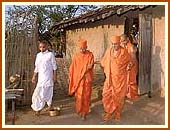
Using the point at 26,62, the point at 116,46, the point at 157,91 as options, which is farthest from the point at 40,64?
the point at 157,91

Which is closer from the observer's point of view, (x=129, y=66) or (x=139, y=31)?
(x=129, y=66)

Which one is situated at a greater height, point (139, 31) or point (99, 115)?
point (139, 31)

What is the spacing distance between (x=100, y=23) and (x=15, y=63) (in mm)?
1741

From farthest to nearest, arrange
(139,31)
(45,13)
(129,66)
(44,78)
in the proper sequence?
(45,13), (139,31), (44,78), (129,66)

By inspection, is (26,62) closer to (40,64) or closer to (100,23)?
(40,64)

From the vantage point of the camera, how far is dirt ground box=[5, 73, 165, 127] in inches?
275

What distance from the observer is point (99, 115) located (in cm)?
731

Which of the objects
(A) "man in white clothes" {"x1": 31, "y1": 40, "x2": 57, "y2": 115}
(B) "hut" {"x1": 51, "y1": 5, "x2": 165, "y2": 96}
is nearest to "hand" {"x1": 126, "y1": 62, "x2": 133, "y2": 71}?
(B) "hut" {"x1": 51, "y1": 5, "x2": 165, "y2": 96}

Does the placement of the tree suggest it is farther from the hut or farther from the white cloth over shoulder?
the white cloth over shoulder

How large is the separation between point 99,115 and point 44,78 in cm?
101

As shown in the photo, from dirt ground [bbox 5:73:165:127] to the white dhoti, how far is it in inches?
4.9

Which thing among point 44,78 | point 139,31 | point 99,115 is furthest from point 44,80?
point 139,31

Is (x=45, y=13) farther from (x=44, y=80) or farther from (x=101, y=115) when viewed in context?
(x=101, y=115)

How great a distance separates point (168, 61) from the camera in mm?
6844
